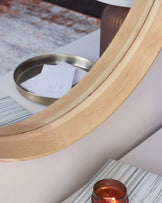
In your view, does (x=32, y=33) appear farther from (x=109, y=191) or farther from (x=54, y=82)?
(x=109, y=191)

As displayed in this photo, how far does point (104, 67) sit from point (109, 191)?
0.63ft

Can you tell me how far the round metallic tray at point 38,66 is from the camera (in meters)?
0.59

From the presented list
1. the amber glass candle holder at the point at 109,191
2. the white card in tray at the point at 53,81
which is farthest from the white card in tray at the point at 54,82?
the amber glass candle holder at the point at 109,191

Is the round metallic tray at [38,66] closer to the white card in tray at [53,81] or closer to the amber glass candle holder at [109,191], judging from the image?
the white card in tray at [53,81]

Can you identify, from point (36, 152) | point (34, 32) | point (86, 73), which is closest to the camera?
point (36, 152)

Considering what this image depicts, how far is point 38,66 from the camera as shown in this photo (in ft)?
2.14

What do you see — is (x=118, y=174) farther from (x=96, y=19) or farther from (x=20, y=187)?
(x=96, y=19)

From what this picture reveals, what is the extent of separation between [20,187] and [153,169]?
0.24 m

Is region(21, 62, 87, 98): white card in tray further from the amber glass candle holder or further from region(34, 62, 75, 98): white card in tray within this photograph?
the amber glass candle holder

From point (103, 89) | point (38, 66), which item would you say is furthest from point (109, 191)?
point (38, 66)

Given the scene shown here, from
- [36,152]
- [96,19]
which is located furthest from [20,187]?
[96,19]

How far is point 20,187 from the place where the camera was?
0.51 metres

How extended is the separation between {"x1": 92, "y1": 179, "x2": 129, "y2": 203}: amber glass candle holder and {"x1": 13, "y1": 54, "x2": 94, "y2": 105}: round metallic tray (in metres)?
0.14

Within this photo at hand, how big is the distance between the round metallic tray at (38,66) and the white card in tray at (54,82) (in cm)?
1
